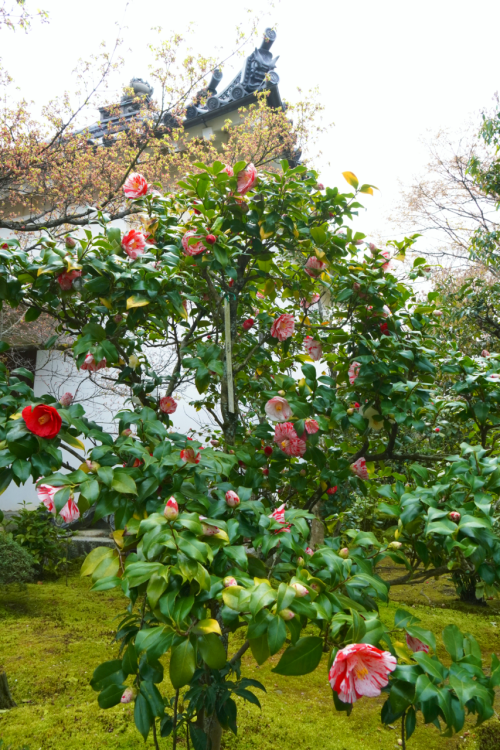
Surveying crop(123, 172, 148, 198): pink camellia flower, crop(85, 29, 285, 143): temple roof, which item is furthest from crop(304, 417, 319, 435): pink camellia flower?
crop(85, 29, 285, 143): temple roof

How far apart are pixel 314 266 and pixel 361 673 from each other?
1.15 m

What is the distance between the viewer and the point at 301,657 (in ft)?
2.52

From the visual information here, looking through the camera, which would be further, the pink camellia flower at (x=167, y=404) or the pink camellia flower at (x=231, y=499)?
the pink camellia flower at (x=167, y=404)

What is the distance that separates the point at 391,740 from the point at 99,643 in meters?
1.60

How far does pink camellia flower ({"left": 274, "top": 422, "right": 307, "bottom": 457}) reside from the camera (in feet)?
4.48

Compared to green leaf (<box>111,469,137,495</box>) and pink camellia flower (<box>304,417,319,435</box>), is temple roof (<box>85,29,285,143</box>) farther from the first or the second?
green leaf (<box>111,469,137,495</box>)

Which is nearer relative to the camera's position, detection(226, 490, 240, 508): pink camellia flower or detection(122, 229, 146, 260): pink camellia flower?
detection(226, 490, 240, 508): pink camellia flower

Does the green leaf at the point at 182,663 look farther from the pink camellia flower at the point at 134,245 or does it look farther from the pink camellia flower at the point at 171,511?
the pink camellia flower at the point at 134,245

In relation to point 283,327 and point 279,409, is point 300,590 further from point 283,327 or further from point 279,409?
point 283,327

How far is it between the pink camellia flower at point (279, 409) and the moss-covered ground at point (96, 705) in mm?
1231

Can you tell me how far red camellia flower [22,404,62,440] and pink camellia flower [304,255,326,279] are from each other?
0.94 meters

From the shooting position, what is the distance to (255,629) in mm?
743

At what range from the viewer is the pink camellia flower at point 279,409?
1.36 meters

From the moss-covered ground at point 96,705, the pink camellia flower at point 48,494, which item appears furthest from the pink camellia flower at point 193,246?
the moss-covered ground at point 96,705
